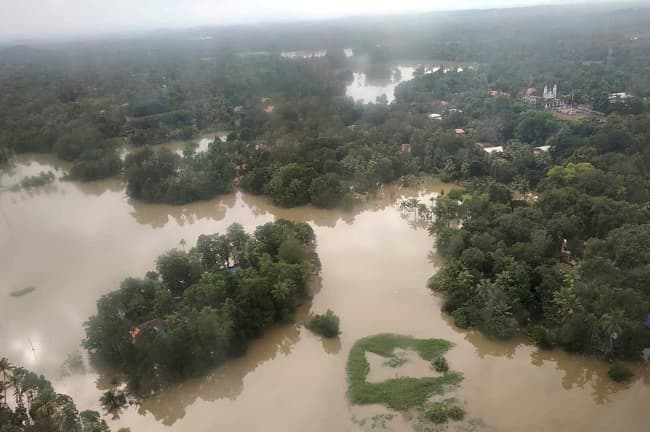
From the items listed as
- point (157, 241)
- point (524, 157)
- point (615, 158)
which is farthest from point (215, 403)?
point (615, 158)

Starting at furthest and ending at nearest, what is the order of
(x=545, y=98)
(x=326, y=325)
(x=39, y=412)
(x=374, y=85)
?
1. (x=374, y=85)
2. (x=545, y=98)
3. (x=326, y=325)
4. (x=39, y=412)

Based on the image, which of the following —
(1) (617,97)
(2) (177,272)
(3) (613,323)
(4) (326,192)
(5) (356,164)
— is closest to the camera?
(3) (613,323)

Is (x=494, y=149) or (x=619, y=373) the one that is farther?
(x=494, y=149)

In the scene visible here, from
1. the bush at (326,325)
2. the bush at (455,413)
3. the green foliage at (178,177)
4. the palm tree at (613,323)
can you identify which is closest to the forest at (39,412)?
the bush at (326,325)

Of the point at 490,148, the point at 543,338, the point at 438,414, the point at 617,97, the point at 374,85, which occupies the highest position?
the point at 374,85

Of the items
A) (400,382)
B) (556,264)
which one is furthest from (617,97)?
(400,382)

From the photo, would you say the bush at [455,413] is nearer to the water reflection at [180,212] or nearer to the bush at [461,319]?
the bush at [461,319]

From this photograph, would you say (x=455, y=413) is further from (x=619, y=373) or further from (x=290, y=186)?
(x=290, y=186)

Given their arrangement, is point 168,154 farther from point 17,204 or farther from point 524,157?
point 524,157

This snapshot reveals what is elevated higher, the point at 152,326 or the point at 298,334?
the point at 152,326

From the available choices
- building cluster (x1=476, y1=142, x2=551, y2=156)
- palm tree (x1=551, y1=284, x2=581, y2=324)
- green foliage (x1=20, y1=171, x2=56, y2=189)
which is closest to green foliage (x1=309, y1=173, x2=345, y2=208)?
building cluster (x1=476, y1=142, x2=551, y2=156)
